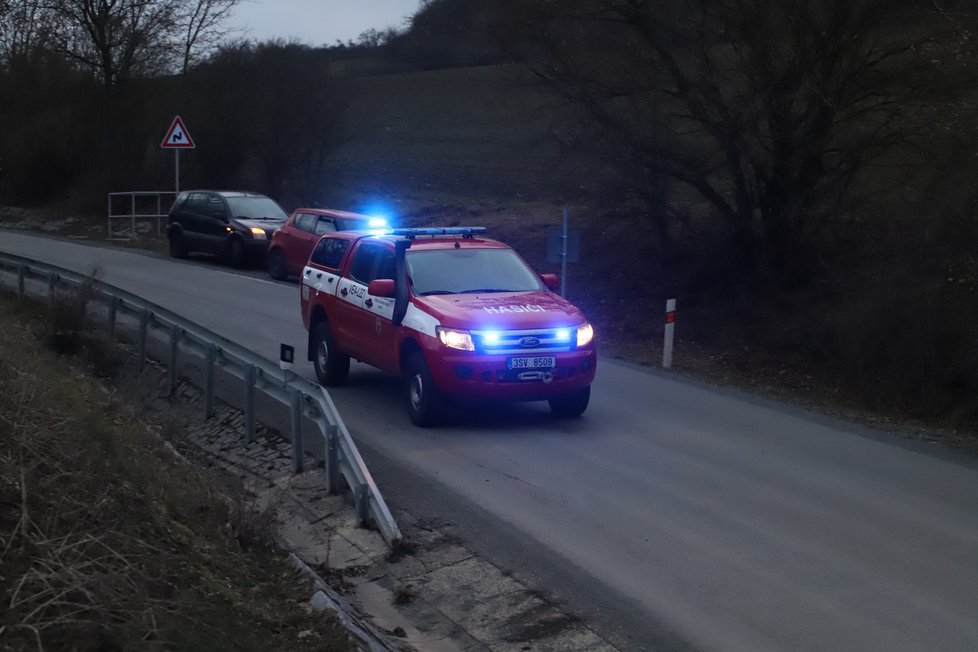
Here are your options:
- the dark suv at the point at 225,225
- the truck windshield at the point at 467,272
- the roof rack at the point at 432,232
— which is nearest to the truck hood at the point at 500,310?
the truck windshield at the point at 467,272

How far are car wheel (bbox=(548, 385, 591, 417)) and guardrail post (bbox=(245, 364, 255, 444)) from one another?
290 centimetres

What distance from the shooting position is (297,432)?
9.51 meters

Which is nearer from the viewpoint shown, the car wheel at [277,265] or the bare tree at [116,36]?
the car wheel at [277,265]

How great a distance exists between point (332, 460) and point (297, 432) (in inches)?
29.7

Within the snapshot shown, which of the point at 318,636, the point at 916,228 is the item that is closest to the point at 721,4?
the point at 916,228

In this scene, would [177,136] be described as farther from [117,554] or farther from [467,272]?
[117,554]

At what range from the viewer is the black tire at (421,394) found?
10.8 meters

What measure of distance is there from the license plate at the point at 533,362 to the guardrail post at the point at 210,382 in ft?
10.3

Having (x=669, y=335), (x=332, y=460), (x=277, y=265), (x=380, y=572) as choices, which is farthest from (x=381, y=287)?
(x=277, y=265)

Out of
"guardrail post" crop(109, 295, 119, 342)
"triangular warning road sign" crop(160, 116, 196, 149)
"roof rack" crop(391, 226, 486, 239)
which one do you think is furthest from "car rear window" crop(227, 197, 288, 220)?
"roof rack" crop(391, 226, 486, 239)

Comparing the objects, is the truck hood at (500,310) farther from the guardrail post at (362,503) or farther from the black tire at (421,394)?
the guardrail post at (362,503)

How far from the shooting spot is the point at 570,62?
19.3m

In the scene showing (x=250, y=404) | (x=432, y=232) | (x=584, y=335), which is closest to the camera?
(x=250, y=404)

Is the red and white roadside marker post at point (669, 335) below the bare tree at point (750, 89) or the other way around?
below
